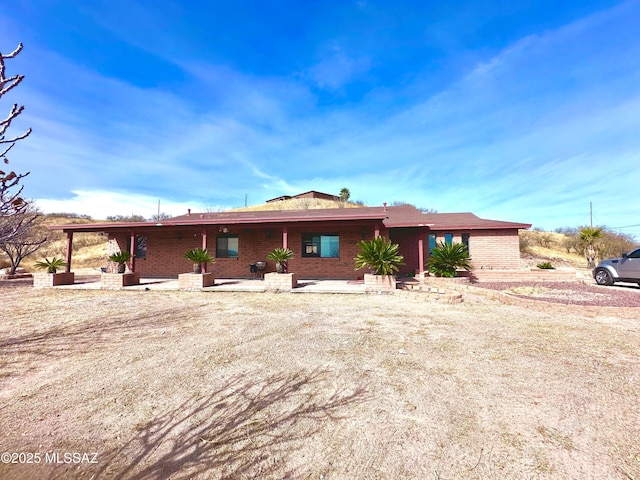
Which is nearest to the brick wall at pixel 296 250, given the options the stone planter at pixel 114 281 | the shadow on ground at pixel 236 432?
the stone planter at pixel 114 281

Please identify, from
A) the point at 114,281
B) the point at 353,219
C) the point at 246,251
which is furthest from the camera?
the point at 246,251

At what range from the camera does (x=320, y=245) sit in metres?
13.8

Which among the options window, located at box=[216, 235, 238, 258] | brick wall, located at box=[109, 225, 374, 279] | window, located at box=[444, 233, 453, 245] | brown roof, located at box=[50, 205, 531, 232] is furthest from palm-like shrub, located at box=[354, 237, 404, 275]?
window, located at box=[216, 235, 238, 258]

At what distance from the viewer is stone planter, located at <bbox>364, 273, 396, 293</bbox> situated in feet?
32.0

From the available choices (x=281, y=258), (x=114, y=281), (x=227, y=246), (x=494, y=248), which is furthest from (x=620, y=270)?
Result: (x=114, y=281)

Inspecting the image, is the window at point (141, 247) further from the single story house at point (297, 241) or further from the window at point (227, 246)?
the window at point (227, 246)

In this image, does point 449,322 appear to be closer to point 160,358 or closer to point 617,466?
point 617,466

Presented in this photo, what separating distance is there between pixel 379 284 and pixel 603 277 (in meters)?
10.2

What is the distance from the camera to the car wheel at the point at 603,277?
37.3 feet

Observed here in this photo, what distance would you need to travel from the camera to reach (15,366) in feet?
12.3

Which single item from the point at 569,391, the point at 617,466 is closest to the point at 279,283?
the point at 569,391

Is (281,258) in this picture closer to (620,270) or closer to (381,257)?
(381,257)

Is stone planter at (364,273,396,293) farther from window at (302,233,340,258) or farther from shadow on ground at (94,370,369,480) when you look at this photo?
shadow on ground at (94,370,369,480)

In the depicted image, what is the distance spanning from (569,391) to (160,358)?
5.29 metres
